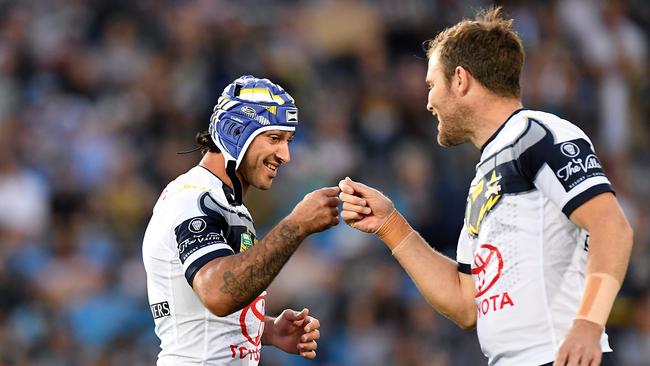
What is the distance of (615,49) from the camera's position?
14.9 metres

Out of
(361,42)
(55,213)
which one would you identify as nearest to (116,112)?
(55,213)

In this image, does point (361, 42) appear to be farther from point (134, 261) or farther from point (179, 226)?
point (179, 226)

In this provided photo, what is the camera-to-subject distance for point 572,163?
4.97 m

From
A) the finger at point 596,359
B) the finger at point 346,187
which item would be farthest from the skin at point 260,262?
the finger at point 596,359

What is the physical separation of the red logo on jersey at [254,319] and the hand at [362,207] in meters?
0.67

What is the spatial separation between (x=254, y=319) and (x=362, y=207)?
84 centimetres

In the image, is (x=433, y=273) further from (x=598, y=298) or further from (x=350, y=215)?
(x=598, y=298)

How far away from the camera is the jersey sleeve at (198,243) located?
5406 millimetres

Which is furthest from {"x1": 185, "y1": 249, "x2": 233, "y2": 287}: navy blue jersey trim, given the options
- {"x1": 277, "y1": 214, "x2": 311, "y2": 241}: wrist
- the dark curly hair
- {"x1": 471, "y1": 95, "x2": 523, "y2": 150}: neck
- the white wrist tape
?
the white wrist tape

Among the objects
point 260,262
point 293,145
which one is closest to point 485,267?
point 260,262

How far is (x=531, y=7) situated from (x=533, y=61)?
1.25m

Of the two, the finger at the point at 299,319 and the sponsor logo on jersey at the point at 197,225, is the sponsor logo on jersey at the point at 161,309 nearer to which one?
the sponsor logo on jersey at the point at 197,225

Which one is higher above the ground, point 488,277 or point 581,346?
point 488,277

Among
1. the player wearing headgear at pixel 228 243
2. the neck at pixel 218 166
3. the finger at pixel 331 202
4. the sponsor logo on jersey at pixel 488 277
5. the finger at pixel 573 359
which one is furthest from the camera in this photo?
the neck at pixel 218 166
